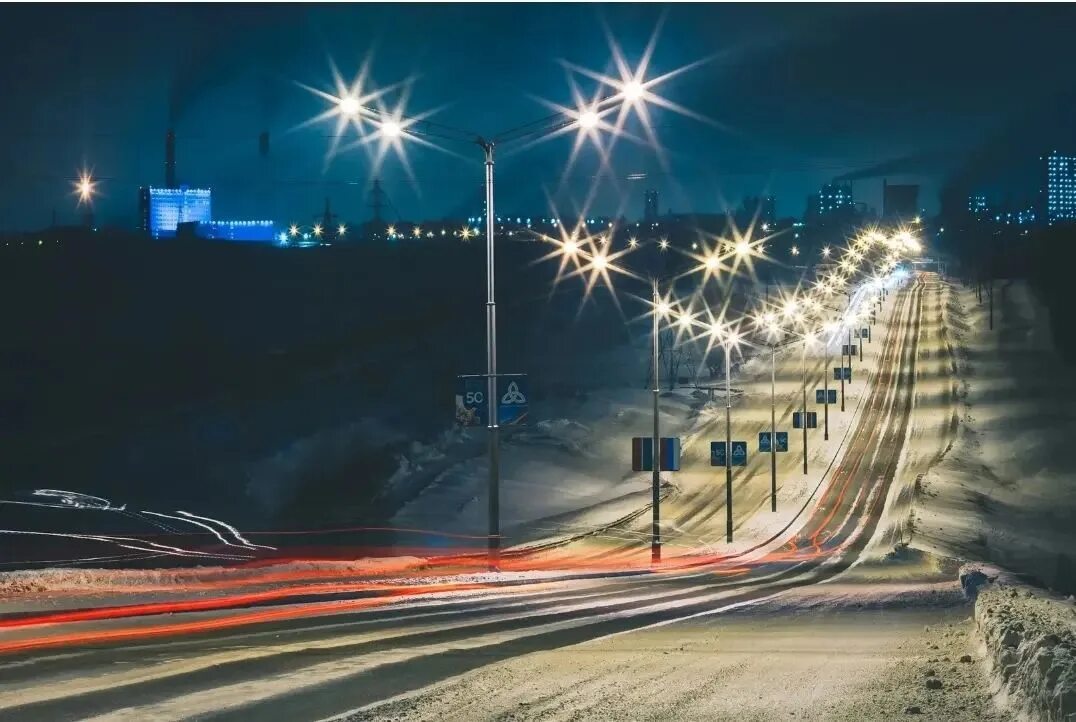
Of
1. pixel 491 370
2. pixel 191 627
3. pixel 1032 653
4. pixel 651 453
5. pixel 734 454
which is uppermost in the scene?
pixel 491 370

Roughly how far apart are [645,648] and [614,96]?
12.4 m

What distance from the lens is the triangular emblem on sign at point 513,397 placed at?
2855cm

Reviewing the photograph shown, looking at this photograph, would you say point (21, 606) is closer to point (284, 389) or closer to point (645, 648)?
point (645, 648)

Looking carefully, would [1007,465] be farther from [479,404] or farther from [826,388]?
[479,404]

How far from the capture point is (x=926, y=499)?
199 feet

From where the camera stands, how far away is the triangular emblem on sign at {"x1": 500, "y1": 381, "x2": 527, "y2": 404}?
1124 inches

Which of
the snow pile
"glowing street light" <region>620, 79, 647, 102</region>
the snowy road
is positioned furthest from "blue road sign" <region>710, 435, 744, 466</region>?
the snow pile

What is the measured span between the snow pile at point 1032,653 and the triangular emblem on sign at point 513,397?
13.1 metres

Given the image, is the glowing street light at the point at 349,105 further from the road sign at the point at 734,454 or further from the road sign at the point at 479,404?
the road sign at the point at 734,454

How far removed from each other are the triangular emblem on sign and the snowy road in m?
4.25

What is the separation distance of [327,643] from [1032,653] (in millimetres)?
9322

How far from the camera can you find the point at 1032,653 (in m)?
11.7

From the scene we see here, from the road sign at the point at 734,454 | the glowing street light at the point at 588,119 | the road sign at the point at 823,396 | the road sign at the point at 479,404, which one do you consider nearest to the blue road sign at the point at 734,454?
the road sign at the point at 734,454

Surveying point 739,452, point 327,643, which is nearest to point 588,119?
point 327,643
